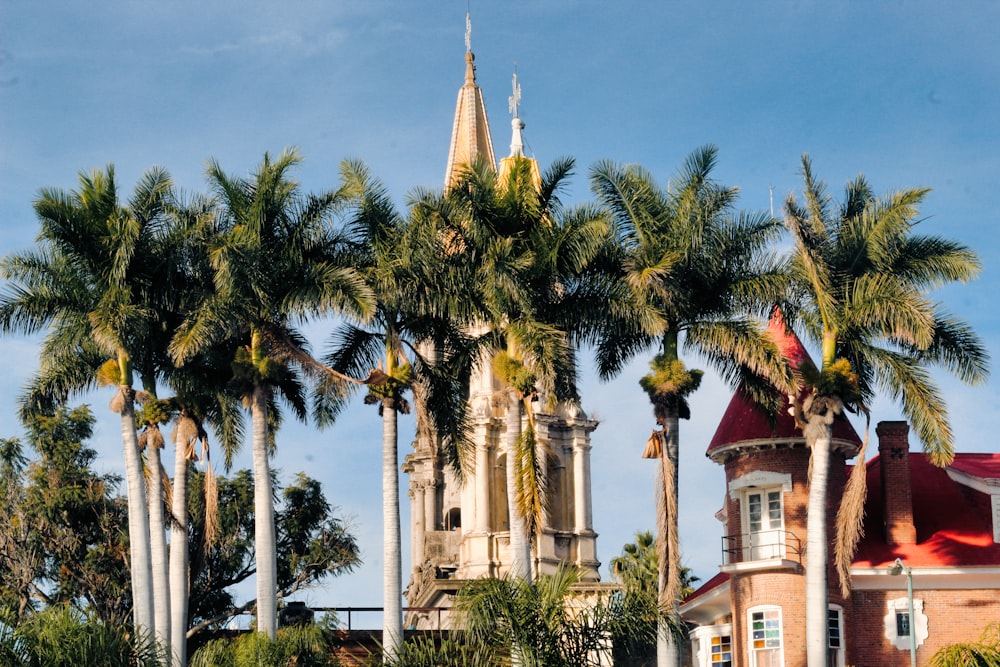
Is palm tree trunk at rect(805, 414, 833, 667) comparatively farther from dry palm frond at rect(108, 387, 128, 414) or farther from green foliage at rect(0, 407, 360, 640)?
green foliage at rect(0, 407, 360, 640)

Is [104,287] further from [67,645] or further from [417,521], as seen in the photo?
[417,521]

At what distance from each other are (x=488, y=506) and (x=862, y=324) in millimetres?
28562

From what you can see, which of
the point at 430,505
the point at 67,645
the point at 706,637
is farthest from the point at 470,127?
the point at 67,645

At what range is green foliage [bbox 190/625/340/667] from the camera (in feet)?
122

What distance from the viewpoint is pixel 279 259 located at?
40219 millimetres

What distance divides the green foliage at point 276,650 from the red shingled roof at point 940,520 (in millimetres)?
14037

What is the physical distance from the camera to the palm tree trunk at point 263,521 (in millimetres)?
39219

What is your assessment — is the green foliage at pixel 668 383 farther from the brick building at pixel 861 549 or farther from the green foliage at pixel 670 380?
the brick building at pixel 861 549

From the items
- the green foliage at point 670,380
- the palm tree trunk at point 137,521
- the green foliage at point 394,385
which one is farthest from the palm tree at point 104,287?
the green foliage at point 670,380

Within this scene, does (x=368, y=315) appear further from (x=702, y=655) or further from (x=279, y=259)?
(x=702, y=655)

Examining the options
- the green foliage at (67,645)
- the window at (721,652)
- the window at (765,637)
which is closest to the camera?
the green foliage at (67,645)

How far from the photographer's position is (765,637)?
1719 inches

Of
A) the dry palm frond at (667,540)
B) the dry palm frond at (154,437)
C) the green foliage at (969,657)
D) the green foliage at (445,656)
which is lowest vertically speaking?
the green foliage at (969,657)

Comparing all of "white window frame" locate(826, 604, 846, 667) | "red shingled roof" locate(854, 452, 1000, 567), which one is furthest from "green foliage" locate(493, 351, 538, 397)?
"red shingled roof" locate(854, 452, 1000, 567)
